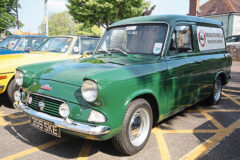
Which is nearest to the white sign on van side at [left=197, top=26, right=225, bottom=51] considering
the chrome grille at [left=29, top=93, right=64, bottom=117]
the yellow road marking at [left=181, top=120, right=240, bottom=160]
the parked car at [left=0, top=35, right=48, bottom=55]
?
the yellow road marking at [left=181, top=120, right=240, bottom=160]

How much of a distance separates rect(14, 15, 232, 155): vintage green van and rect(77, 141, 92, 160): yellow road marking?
19.7 inches

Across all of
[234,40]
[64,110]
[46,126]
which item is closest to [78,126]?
[64,110]

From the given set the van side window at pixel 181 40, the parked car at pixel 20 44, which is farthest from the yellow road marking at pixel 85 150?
the parked car at pixel 20 44

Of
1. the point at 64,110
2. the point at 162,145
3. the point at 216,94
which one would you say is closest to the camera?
the point at 64,110

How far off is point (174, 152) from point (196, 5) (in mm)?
30499

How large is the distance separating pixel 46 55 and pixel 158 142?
386 centimetres

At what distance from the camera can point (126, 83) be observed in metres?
2.75

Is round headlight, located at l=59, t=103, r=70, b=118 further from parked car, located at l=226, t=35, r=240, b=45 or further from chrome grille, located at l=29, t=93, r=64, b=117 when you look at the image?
parked car, located at l=226, t=35, r=240, b=45

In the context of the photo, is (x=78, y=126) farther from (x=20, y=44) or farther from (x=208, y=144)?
(x=20, y=44)

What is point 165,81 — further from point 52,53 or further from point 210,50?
point 52,53

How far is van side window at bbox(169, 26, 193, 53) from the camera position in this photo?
12.3ft

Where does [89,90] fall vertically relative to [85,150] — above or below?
above

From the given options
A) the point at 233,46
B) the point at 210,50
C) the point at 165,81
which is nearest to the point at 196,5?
the point at 233,46

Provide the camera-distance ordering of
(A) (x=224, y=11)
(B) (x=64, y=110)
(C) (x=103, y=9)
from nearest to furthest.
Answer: (B) (x=64, y=110), (C) (x=103, y=9), (A) (x=224, y=11)
